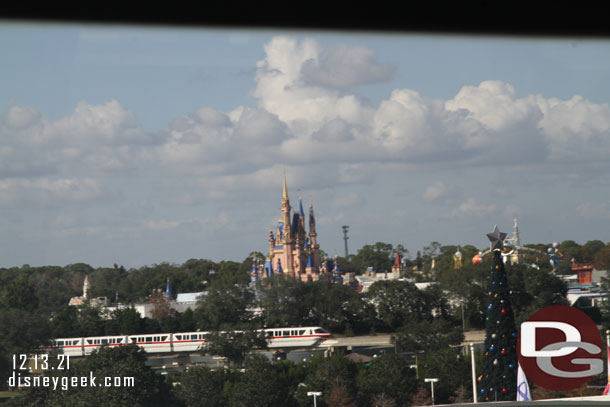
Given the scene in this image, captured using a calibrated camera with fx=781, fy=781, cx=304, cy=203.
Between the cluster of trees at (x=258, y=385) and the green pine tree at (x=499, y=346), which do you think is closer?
the green pine tree at (x=499, y=346)

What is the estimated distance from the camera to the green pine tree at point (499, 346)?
33.2ft

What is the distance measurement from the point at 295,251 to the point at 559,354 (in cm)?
3053

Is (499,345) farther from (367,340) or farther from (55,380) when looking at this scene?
(367,340)

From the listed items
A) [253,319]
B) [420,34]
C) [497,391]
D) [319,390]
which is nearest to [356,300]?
[253,319]

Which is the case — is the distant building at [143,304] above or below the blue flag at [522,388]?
above

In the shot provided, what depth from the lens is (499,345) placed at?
10242 mm

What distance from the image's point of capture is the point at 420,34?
334 centimetres

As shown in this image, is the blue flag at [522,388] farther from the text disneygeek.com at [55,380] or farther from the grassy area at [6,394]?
the grassy area at [6,394]

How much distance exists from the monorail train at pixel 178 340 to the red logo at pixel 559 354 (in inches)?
320

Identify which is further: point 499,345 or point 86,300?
point 86,300

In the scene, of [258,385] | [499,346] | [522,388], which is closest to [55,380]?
[258,385]

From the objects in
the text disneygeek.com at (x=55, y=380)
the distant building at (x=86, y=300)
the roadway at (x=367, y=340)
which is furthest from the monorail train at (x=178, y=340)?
the text disneygeek.com at (x=55, y=380)

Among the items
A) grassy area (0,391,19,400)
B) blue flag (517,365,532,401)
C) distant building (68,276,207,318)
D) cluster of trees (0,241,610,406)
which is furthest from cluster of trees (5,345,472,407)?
distant building (68,276,207,318)

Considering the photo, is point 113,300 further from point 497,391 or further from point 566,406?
point 566,406
